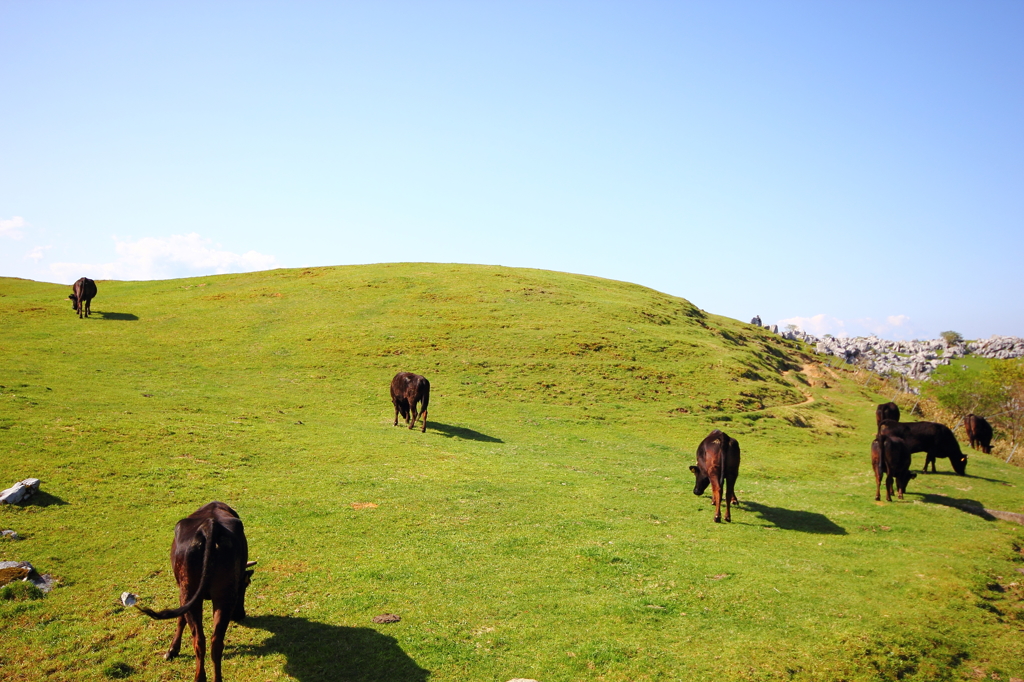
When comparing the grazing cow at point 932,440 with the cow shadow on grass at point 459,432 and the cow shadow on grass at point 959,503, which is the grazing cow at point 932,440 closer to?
the cow shadow on grass at point 959,503

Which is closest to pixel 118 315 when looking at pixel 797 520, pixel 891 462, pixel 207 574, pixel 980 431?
pixel 207 574

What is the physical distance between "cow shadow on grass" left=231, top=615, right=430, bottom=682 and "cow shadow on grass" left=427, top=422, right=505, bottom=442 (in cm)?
1741

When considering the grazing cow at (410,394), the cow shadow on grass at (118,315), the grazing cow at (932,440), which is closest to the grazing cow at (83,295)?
the cow shadow on grass at (118,315)

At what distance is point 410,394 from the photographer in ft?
94.1

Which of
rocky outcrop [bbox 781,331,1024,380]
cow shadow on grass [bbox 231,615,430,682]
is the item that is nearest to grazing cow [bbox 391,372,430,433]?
cow shadow on grass [bbox 231,615,430,682]

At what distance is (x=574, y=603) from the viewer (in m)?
11.8

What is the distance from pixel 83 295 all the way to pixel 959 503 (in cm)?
5524

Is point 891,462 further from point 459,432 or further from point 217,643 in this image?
point 217,643

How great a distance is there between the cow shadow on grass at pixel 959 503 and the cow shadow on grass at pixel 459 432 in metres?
17.6

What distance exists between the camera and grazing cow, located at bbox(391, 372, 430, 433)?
28328 mm

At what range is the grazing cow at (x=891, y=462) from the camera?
2233cm

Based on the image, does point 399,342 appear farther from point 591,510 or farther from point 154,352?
point 591,510

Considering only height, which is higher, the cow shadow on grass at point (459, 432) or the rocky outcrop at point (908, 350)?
the rocky outcrop at point (908, 350)

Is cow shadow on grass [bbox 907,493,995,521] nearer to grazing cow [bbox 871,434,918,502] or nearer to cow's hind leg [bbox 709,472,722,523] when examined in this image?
grazing cow [bbox 871,434,918,502]
